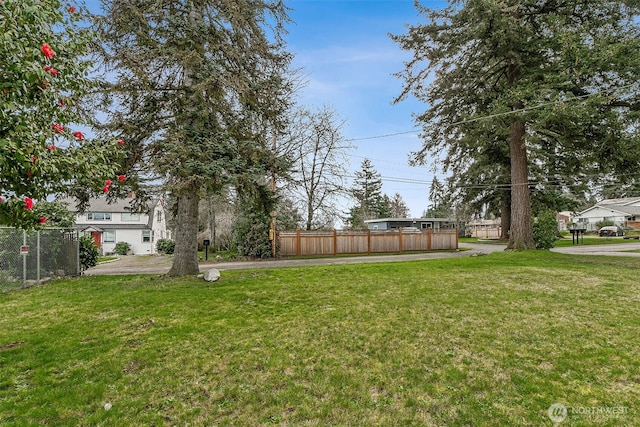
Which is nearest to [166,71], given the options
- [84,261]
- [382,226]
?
[84,261]

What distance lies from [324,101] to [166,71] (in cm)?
1036

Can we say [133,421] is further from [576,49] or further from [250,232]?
[576,49]

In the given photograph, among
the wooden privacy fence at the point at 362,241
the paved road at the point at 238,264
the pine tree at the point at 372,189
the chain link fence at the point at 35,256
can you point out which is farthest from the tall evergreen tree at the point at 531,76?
the pine tree at the point at 372,189

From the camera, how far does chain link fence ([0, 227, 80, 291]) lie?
7.66m

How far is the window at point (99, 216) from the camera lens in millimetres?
27688

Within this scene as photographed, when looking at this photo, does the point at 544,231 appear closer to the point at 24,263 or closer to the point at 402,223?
the point at 402,223

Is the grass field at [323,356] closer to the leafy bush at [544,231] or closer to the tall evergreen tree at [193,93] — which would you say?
the tall evergreen tree at [193,93]

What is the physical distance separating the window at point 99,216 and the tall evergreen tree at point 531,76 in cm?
2674

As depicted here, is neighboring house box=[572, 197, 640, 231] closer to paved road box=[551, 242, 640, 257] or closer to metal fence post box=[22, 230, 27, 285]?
paved road box=[551, 242, 640, 257]

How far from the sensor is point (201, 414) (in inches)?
98.9

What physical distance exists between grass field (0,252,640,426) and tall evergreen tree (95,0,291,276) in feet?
8.50

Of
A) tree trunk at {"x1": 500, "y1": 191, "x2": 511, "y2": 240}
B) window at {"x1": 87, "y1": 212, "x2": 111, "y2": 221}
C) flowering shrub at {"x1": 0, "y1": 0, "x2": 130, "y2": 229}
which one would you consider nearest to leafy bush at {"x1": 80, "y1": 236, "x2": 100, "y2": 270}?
flowering shrub at {"x1": 0, "y1": 0, "x2": 130, "y2": 229}

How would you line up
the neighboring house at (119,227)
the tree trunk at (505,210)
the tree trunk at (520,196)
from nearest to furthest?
the tree trunk at (520,196), the tree trunk at (505,210), the neighboring house at (119,227)

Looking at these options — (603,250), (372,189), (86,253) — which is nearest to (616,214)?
Answer: (372,189)
